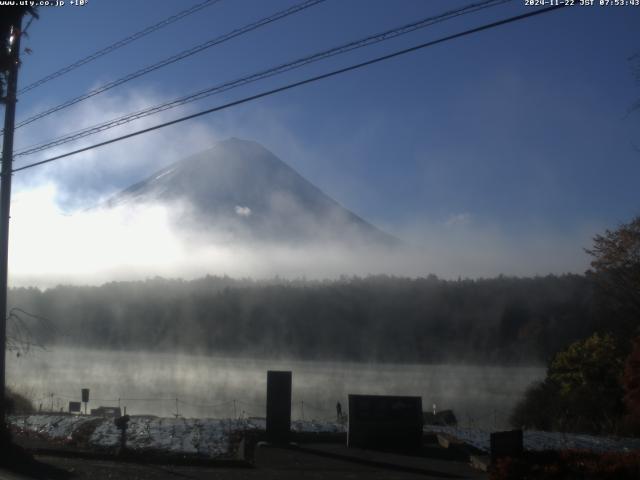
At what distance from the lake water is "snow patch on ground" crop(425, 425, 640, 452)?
49.0 feet

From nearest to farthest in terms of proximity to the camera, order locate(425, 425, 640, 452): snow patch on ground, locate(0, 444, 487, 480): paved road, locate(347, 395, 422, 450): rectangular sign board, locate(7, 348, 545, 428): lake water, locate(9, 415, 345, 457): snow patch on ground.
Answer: locate(0, 444, 487, 480): paved road, locate(9, 415, 345, 457): snow patch on ground, locate(425, 425, 640, 452): snow patch on ground, locate(347, 395, 422, 450): rectangular sign board, locate(7, 348, 545, 428): lake water

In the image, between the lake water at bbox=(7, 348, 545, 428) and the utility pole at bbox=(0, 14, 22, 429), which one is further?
the lake water at bbox=(7, 348, 545, 428)

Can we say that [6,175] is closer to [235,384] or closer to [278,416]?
[278,416]

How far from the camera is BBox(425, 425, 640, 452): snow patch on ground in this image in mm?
15445

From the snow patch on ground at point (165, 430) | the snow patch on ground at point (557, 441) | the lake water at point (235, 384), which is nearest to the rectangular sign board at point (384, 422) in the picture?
the snow patch on ground at point (557, 441)

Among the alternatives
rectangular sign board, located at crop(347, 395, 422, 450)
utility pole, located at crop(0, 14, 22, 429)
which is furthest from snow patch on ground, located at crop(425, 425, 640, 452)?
utility pole, located at crop(0, 14, 22, 429)

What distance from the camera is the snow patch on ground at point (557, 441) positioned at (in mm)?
15445

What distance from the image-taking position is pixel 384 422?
622 inches

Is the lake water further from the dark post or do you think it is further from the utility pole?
the utility pole

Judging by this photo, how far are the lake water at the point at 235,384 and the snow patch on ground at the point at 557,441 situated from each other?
1494 centimetres

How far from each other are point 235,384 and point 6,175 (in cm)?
3550

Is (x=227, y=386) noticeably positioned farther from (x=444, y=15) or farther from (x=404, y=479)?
(x=444, y=15)

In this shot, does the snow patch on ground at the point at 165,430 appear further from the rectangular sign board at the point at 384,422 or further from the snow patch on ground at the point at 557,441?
the snow patch on ground at the point at 557,441

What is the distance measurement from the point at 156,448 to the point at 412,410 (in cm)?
567
